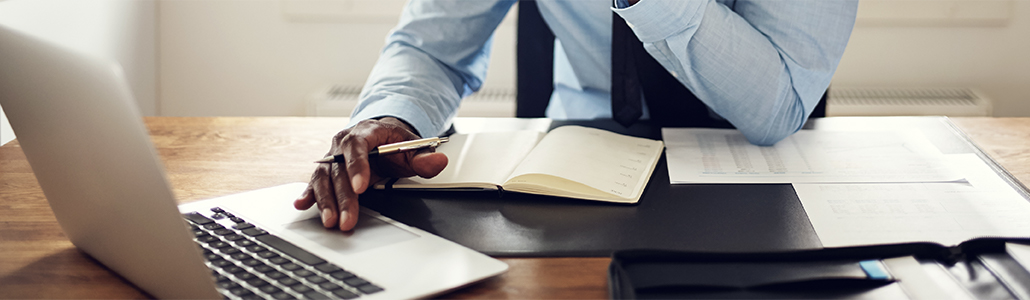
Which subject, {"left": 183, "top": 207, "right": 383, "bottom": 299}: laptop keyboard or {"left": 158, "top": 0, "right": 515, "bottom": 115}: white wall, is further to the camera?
{"left": 158, "top": 0, "right": 515, "bottom": 115}: white wall

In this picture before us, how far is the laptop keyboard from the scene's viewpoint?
17.9 inches

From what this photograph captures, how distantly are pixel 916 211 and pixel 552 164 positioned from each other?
34 cm

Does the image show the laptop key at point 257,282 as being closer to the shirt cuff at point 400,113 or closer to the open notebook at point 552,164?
the open notebook at point 552,164

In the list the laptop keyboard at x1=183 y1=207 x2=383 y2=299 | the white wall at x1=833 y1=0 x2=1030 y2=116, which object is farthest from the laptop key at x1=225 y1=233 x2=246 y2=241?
the white wall at x1=833 y1=0 x2=1030 y2=116

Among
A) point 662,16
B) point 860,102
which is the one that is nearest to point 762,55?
point 662,16

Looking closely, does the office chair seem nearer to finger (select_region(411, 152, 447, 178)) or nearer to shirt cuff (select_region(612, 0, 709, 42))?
shirt cuff (select_region(612, 0, 709, 42))

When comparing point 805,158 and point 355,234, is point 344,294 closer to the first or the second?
point 355,234

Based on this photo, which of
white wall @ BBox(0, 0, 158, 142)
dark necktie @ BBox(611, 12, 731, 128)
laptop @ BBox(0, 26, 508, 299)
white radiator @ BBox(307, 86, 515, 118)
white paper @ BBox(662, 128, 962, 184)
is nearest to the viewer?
laptop @ BBox(0, 26, 508, 299)

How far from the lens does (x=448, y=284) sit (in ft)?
1.57

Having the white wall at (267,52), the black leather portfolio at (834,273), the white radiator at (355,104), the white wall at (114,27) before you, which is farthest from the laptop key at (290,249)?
the white wall at (267,52)

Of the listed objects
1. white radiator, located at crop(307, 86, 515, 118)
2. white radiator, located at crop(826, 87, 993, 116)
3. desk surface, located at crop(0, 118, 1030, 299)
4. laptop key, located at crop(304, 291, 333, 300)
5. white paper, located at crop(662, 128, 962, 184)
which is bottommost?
white radiator, located at crop(307, 86, 515, 118)

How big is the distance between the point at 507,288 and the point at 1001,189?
53 centimetres

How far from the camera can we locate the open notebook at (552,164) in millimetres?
674

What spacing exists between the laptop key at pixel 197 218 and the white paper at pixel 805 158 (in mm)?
454
